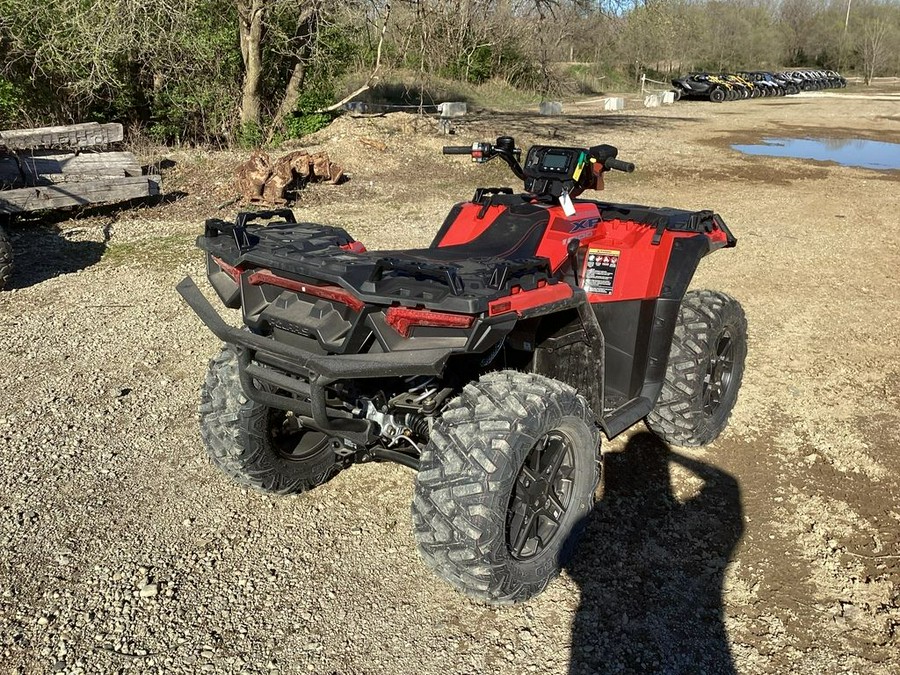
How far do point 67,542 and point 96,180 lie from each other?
24.6 feet

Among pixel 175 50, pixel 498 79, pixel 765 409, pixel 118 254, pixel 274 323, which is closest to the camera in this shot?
pixel 274 323

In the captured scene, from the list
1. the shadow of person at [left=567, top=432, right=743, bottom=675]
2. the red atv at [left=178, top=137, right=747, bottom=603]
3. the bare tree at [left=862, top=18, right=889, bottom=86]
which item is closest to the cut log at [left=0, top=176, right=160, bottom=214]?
the red atv at [left=178, top=137, right=747, bottom=603]

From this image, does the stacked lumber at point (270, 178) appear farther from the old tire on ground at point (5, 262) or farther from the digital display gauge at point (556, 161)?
the digital display gauge at point (556, 161)

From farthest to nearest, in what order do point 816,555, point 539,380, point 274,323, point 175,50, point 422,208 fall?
point 175,50 → point 422,208 → point 816,555 → point 539,380 → point 274,323

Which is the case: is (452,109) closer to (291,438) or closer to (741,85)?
(291,438)

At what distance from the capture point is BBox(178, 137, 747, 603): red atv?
230 cm

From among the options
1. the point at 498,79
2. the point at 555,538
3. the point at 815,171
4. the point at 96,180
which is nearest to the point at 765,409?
the point at 555,538

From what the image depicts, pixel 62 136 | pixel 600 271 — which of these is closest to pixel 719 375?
pixel 600 271

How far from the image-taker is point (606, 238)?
11.0 ft

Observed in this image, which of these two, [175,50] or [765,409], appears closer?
[765,409]

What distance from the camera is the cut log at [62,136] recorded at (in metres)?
10.3

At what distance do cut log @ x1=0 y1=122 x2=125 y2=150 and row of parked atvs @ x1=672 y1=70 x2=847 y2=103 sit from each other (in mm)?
30798

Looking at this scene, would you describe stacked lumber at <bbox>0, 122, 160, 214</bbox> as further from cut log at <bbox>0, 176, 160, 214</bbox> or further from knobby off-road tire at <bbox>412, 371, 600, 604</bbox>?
knobby off-road tire at <bbox>412, 371, 600, 604</bbox>

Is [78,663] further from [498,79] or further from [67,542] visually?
[498,79]
